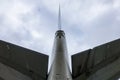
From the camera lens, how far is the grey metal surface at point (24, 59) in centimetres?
811

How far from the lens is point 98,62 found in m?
8.66

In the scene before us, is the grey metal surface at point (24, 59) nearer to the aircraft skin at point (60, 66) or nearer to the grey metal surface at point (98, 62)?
the aircraft skin at point (60, 66)

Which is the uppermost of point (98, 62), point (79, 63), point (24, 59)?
point (24, 59)

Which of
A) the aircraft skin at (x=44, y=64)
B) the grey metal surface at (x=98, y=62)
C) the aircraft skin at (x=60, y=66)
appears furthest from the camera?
the grey metal surface at (x=98, y=62)

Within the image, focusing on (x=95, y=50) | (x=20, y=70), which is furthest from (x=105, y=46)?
(x=20, y=70)

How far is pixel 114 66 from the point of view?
8.73 meters

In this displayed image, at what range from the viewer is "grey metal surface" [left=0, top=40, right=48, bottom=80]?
811cm

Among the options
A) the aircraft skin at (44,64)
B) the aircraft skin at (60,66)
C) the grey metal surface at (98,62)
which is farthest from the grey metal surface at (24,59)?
the grey metal surface at (98,62)

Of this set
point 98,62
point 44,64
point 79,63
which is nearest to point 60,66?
point 44,64

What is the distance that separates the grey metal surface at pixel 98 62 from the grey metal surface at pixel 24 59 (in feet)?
3.15

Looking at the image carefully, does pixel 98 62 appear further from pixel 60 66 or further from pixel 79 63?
pixel 60 66

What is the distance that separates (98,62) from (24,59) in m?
2.30

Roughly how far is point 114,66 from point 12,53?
3198mm

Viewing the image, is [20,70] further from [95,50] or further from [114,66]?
[114,66]
